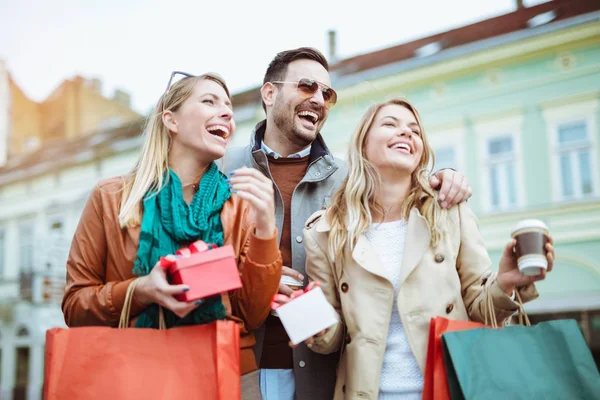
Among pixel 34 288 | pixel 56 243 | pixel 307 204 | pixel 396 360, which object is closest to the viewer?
pixel 396 360

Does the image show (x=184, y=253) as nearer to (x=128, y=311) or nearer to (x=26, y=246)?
(x=128, y=311)

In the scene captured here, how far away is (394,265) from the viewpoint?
2543 millimetres

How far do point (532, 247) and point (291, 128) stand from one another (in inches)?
63.4

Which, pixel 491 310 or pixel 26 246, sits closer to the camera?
pixel 491 310

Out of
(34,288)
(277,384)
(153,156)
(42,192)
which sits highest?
(42,192)

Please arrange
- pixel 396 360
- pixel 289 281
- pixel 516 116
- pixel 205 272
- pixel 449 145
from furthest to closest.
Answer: pixel 449 145 < pixel 516 116 < pixel 289 281 < pixel 396 360 < pixel 205 272

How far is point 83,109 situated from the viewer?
1745 centimetres

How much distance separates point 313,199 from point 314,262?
1.93 feet

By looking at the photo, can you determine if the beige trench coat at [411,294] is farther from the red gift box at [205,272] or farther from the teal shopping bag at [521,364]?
the red gift box at [205,272]

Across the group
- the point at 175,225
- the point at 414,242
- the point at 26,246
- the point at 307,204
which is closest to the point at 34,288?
the point at 26,246

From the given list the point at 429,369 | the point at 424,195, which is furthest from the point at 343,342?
the point at 424,195

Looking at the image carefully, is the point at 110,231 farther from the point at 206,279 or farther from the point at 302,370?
the point at 302,370

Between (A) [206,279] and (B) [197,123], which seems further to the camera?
(B) [197,123]

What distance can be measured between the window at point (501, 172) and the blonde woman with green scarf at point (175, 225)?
9.22m
